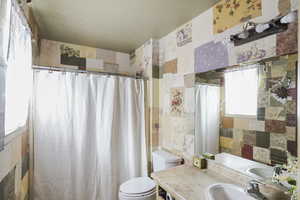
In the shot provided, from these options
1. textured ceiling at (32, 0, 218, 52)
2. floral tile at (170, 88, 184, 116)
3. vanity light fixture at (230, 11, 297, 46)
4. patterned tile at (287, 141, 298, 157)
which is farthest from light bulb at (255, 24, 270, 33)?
floral tile at (170, 88, 184, 116)

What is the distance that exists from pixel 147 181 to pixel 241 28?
1.76 metres

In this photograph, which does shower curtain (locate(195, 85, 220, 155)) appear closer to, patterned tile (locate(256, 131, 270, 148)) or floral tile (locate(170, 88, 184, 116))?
floral tile (locate(170, 88, 184, 116))

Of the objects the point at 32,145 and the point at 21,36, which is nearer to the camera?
the point at 21,36

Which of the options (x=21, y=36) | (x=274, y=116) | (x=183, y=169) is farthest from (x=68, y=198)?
(x=274, y=116)

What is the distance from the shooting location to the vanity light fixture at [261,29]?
0.98 m

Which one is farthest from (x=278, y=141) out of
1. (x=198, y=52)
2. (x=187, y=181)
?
(x=198, y=52)

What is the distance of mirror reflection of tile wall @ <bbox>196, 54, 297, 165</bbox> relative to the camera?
98 cm

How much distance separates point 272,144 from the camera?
3.50ft

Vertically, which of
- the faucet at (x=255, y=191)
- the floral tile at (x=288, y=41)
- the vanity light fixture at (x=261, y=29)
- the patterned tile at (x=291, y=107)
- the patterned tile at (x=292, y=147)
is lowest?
the faucet at (x=255, y=191)

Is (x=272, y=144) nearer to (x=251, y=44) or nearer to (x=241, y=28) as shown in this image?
(x=251, y=44)

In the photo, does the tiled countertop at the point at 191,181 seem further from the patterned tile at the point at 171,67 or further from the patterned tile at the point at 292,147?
the patterned tile at the point at 171,67

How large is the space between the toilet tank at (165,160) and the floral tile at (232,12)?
4.49ft

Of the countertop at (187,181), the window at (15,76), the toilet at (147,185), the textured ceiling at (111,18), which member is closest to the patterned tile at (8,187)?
the window at (15,76)

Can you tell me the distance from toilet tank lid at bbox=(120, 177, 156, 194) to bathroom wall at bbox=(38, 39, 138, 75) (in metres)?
1.62
